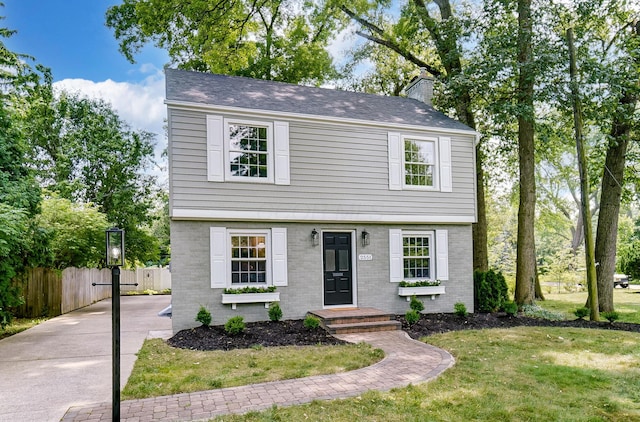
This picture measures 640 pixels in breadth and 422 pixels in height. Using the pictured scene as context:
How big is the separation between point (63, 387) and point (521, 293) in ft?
37.9

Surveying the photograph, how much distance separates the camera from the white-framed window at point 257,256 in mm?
9672

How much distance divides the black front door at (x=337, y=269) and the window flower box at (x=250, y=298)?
1.44 metres

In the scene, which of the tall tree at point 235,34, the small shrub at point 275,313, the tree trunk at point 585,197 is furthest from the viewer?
the tall tree at point 235,34

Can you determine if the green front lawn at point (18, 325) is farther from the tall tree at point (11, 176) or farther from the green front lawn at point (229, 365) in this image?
the green front lawn at point (229, 365)

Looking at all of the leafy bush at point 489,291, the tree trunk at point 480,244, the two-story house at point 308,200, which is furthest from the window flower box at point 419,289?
the tree trunk at point 480,244

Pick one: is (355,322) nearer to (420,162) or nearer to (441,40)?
(420,162)

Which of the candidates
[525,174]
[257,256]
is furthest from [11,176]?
[525,174]

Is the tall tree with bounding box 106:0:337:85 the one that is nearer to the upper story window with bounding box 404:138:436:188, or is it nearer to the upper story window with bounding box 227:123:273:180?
the upper story window with bounding box 227:123:273:180

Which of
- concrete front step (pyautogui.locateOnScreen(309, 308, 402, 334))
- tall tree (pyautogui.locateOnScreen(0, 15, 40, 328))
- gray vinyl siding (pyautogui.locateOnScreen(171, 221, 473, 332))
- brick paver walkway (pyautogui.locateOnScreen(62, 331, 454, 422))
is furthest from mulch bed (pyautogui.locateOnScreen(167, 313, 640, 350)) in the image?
tall tree (pyautogui.locateOnScreen(0, 15, 40, 328))

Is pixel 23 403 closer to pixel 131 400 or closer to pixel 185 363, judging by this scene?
pixel 131 400

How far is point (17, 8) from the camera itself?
600 inches

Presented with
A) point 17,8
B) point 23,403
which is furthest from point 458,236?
point 17,8

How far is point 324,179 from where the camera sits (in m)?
10.4

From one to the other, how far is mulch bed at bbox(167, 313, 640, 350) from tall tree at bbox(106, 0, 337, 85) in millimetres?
11216
